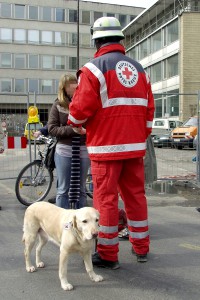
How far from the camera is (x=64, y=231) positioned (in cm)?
364

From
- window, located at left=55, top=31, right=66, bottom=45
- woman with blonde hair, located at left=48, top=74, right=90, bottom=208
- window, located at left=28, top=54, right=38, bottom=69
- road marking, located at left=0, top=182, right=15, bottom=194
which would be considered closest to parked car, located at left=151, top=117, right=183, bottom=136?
road marking, located at left=0, top=182, right=15, bottom=194

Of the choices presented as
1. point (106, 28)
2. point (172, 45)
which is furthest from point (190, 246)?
point (172, 45)

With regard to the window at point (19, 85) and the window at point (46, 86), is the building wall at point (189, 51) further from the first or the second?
the window at point (19, 85)

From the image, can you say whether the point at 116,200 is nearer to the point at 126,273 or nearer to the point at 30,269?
the point at 126,273

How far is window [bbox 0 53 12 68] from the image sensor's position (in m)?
55.2

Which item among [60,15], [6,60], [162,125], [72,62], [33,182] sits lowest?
[33,182]

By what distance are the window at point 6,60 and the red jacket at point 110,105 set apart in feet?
175

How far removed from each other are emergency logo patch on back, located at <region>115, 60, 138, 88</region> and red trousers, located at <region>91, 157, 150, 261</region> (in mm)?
758

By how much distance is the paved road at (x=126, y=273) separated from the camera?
11.7ft

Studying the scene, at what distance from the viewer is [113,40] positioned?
419cm

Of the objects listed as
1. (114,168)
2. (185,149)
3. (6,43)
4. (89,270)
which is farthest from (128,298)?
(6,43)

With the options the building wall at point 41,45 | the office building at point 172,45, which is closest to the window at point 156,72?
the office building at point 172,45

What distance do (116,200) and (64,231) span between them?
696 millimetres

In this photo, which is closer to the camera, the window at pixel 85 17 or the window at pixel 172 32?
the window at pixel 172 32
